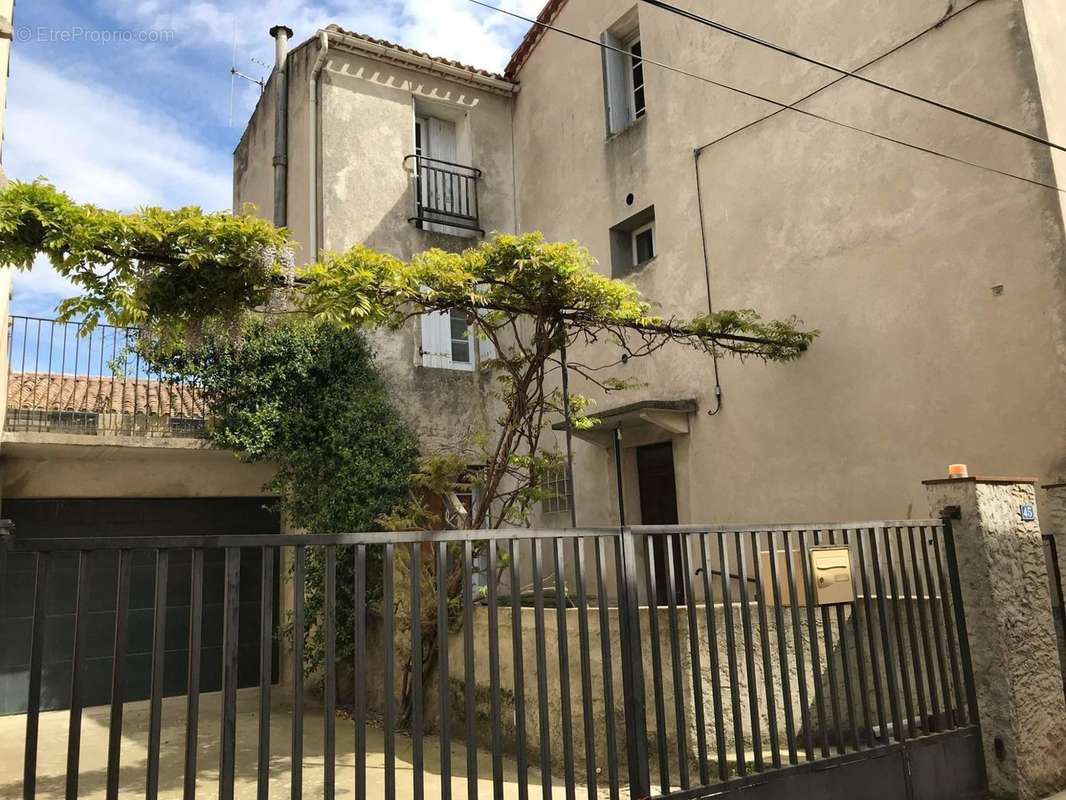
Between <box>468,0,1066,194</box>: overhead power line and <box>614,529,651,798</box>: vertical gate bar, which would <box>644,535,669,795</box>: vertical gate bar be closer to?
<box>614,529,651,798</box>: vertical gate bar

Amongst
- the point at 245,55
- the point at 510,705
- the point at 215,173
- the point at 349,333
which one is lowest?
the point at 510,705

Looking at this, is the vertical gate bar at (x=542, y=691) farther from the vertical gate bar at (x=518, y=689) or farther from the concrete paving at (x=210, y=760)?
the concrete paving at (x=210, y=760)

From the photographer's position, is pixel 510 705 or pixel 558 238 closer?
pixel 510 705

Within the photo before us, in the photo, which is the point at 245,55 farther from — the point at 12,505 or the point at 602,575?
the point at 602,575

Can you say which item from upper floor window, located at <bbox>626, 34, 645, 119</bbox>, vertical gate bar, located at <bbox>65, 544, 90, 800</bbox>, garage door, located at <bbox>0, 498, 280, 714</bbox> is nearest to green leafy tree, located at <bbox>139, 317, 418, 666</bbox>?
garage door, located at <bbox>0, 498, 280, 714</bbox>

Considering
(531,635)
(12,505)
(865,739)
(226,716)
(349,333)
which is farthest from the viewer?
(349,333)

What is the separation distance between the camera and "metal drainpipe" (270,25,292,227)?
1261 centimetres

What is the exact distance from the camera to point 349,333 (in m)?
→ 10.9

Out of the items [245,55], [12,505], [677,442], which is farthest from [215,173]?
[677,442]

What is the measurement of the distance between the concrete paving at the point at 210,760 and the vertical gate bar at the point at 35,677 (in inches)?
125

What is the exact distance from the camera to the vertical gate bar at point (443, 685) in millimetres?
3504

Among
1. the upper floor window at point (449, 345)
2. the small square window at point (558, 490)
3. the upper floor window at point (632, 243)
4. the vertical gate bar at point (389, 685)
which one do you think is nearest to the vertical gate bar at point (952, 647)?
the vertical gate bar at point (389, 685)

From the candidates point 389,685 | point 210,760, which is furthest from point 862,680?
point 210,760

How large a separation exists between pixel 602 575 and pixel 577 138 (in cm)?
923
